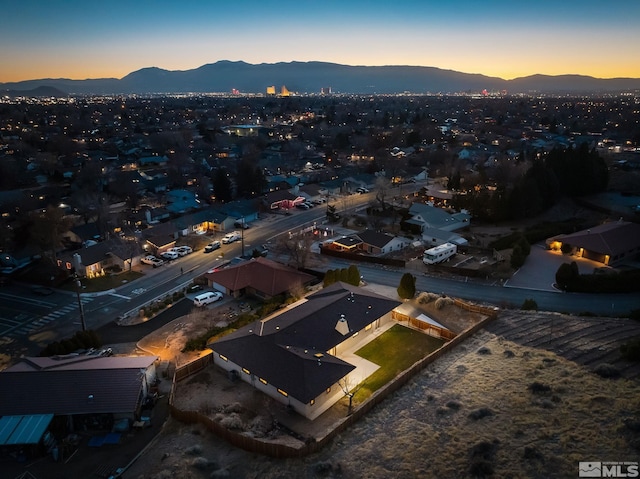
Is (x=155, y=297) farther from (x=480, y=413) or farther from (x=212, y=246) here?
A: (x=480, y=413)

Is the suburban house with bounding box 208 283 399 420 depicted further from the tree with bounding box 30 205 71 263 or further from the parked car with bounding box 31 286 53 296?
the tree with bounding box 30 205 71 263

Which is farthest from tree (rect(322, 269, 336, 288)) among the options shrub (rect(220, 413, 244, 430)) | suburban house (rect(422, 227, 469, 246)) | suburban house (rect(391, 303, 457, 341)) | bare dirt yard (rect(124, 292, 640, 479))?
shrub (rect(220, 413, 244, 430))

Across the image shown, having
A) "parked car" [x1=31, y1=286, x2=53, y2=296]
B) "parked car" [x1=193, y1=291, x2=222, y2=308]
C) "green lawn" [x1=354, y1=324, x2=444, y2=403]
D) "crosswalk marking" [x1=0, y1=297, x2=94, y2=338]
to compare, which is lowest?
"crosswalk marking" [x1=0, y1=297, x2=94, y2=338]

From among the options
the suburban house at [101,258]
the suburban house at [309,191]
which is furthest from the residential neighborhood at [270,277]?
the suburban house at [309,191]

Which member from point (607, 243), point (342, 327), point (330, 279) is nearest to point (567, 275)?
point (607, 243)

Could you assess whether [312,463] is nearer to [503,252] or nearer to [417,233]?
[503,252]

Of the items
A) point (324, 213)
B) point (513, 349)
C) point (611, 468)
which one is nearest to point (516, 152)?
point (324, 213)
